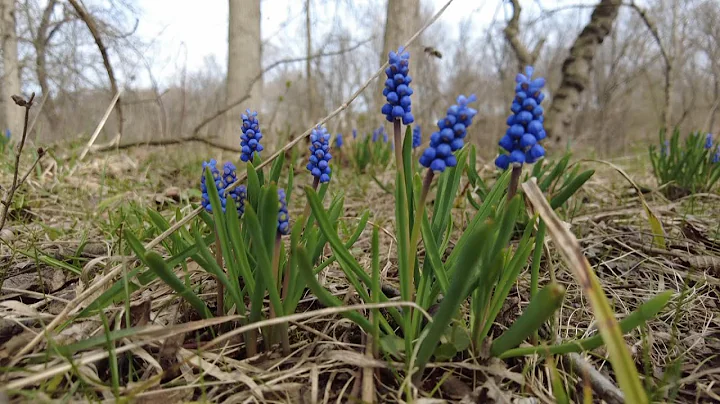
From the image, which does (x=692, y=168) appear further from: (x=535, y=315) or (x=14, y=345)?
(x=14, y=345)

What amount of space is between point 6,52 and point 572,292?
31.1 ft

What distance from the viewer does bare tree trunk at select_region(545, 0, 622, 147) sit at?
21.1ft

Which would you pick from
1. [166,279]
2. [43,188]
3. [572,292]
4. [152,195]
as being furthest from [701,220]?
[43,188]

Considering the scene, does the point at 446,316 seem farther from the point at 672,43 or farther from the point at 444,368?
the point at 672,43

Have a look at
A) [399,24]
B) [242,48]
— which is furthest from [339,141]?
[242,48]

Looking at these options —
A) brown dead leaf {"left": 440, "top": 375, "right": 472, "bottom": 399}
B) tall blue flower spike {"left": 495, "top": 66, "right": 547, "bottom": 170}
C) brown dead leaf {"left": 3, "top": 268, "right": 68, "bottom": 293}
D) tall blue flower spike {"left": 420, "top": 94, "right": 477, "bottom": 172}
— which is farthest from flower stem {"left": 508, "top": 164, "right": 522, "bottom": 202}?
brown dead leaf {"left": 3, "top": 268, "right": 68, "bottom": 293}

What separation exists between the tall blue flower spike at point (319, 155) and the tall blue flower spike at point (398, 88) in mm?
257

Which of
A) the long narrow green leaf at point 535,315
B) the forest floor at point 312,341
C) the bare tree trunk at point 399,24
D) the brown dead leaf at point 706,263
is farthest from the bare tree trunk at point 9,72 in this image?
the brown dead leaf at point 706,263

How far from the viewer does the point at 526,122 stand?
98cm

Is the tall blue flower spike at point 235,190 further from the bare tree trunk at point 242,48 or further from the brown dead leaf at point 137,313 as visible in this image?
the bare tree trunk at point 242,48

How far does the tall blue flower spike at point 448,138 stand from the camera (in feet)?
3.23

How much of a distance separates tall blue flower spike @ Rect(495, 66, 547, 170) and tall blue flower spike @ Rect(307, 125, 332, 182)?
0.55m

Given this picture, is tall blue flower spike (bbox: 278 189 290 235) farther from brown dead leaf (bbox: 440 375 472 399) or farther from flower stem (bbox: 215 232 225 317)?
brown dead leaf (bbox: 440 375 472 399)

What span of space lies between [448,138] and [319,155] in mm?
470
